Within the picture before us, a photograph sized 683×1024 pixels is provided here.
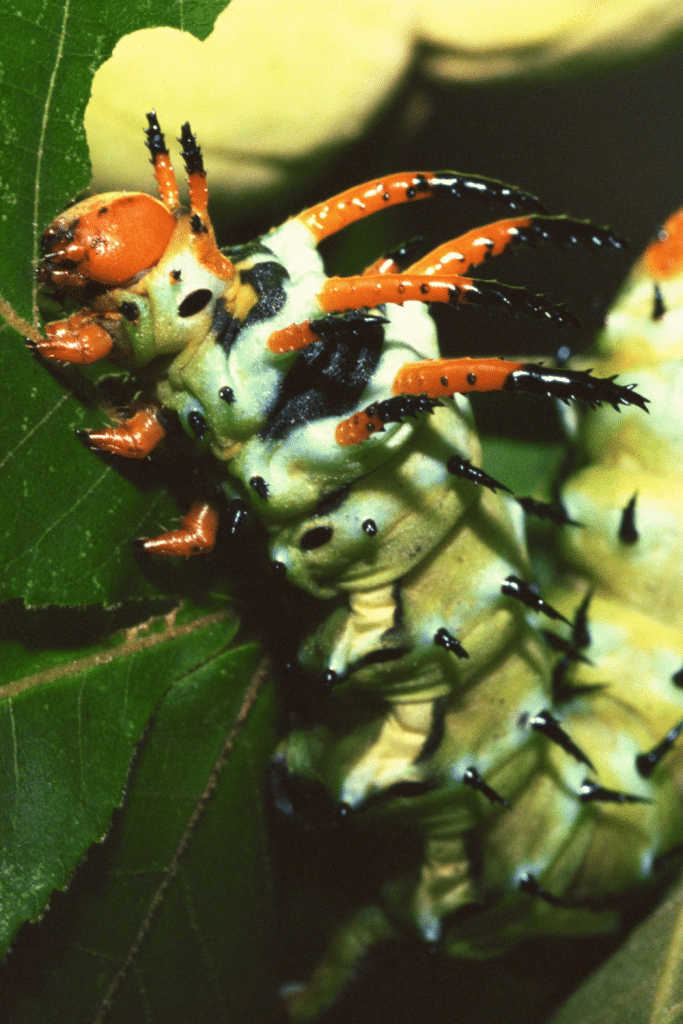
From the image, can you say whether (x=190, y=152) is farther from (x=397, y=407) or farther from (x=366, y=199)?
(x=397, y=407)

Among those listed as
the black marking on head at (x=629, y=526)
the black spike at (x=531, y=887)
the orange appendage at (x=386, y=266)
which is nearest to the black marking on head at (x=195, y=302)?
the orange appendage at (x=386, y=266)

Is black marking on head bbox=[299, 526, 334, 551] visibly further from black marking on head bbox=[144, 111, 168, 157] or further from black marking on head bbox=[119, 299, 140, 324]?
black marking on head bbox=[144, 111, 168, 157]

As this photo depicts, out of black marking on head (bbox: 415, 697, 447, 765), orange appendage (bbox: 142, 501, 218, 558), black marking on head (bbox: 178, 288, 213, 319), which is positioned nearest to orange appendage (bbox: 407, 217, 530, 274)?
black marking on head (bbox: 178, 288, 213, 319)

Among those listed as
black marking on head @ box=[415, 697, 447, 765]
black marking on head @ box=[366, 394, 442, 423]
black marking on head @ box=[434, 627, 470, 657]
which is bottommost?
black marking on head @ box=[415, 697, 447, 765]

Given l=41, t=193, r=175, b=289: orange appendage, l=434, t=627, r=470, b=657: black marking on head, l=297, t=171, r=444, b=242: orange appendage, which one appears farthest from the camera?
l=434, t=627, r=470, b=657: black marking on head

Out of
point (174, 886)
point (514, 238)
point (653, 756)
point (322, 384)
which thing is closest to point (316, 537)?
point (322, 384)

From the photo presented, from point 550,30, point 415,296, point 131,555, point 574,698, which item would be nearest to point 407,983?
point 574,698

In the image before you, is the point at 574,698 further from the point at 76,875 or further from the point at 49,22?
the point at 49,22
